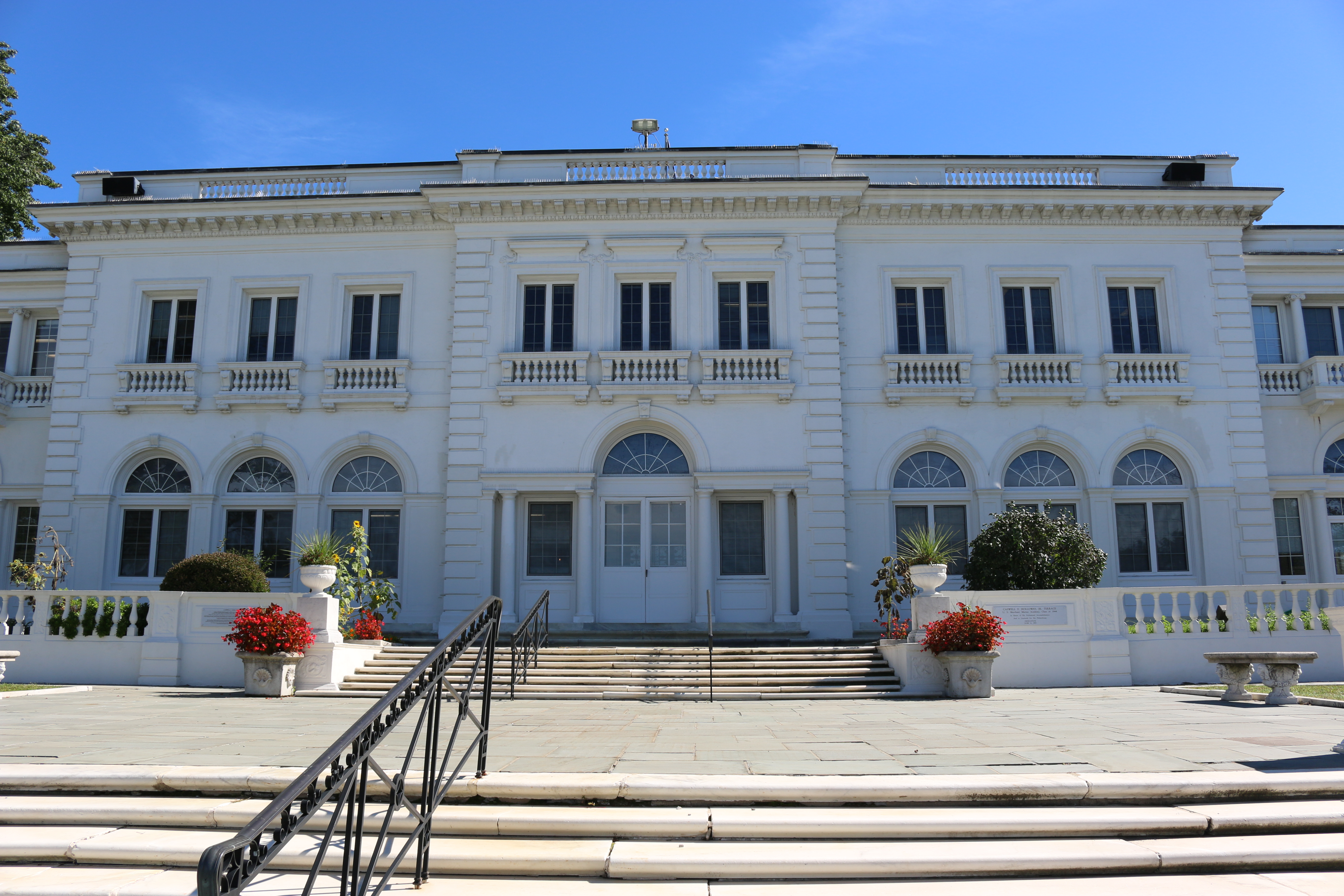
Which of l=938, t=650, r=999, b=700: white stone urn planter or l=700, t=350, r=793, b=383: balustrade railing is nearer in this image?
l=938, t=650, r=999, b=700: white stone urn planter

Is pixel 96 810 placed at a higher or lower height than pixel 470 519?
lower

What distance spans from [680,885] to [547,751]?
2919mm

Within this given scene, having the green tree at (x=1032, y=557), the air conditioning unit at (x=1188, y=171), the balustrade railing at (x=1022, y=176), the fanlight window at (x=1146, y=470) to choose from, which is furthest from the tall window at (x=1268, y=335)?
the green tree at (x=1032, y=557)

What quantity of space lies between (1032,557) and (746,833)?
1131 cm

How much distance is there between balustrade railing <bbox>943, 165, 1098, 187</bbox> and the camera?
2000 centimetres

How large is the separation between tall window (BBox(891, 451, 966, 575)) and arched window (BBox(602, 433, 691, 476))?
471 cm

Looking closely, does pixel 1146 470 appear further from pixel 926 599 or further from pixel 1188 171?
pixel 926 599

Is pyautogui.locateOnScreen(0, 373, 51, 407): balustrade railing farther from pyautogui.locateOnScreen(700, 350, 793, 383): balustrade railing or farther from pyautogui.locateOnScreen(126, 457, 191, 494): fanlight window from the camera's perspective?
pyautogui.locateOnScreen(700, 350, 793, 383): balustrade railing

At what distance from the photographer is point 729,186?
19.2 m

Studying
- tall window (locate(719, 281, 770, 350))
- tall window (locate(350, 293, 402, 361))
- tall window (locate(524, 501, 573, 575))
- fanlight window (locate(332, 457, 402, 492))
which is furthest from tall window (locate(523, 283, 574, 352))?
fanlight window (locate(332, 457, 402, 492))

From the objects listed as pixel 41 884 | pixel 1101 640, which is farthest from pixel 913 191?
pixel 41 884

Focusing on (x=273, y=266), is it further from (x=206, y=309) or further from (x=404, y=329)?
(x=404, y=329)

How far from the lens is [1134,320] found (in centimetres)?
1981

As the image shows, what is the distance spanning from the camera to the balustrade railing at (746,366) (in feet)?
61.7
